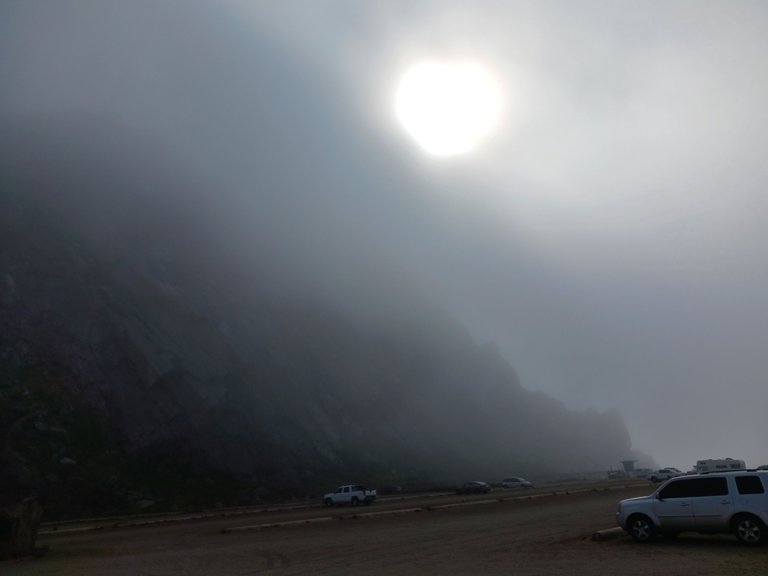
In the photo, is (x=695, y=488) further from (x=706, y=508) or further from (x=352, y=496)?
(x=352, y=496)

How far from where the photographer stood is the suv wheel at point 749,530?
63.7 feet

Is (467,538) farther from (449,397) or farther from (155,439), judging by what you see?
(449,397)

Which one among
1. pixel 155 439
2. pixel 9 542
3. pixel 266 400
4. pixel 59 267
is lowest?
pixel 9 542

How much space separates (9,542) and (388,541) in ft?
50.9

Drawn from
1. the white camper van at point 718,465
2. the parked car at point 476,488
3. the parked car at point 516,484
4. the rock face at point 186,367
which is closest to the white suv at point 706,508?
the white camper van at point 718,465

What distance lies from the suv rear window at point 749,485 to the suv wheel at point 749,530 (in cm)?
80

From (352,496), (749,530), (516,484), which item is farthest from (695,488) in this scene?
(516,484)

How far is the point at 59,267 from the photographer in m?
82.8

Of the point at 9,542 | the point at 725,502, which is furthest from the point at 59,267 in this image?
the point at 725,502

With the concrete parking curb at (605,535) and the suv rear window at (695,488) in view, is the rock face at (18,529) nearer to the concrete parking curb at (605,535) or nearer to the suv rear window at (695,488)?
the concrete parking curb at (605,535)

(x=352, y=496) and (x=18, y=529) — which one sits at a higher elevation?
(x=352, y=496)

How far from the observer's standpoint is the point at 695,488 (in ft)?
68.9

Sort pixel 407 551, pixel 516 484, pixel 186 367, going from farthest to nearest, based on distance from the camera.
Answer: pixel 516 484 → pixel 186 367 → pixel 407 551

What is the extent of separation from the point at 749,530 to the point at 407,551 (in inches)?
433
